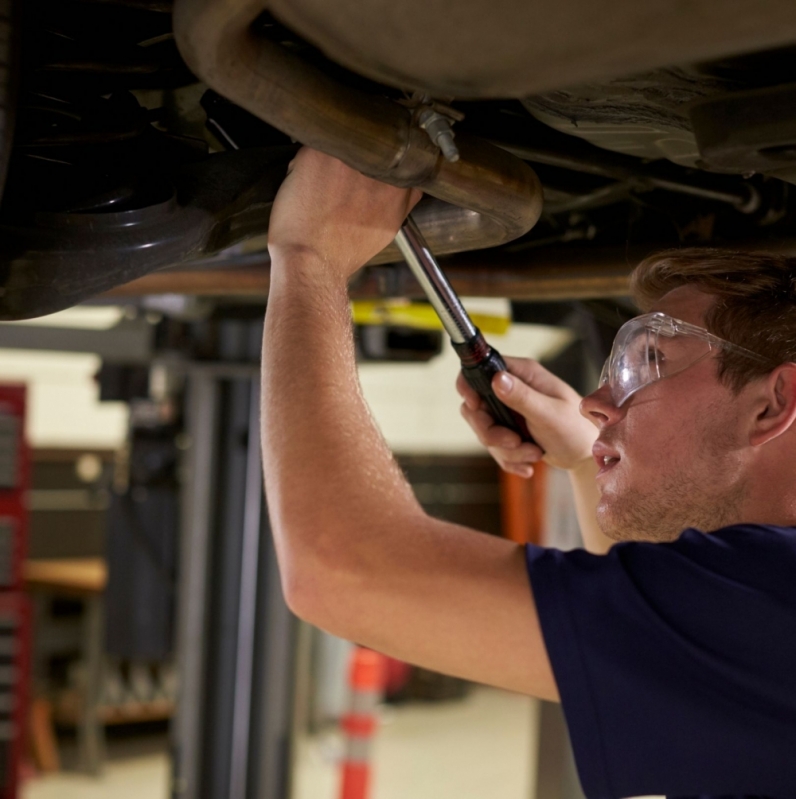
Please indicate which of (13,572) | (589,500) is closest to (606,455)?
(589,500)

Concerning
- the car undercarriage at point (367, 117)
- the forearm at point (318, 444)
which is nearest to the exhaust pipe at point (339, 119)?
the car undercarriage at point (367, 117)

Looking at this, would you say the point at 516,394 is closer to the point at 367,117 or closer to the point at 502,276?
the point at 502,276

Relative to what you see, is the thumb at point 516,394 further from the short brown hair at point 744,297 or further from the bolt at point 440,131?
the bolt at point 440,131

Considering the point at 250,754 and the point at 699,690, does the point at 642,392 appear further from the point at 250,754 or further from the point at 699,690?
the point at 250,754

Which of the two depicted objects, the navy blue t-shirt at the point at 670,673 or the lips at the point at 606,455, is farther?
the lips at the point at 606,455

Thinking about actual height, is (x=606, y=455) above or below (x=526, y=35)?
below

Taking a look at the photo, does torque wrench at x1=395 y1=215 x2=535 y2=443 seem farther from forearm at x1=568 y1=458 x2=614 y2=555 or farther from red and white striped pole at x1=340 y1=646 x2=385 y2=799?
red and white striped pole at x1=340 y1=646 x2=385 y2=799

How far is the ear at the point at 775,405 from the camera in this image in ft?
2.41

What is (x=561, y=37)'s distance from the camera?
1.34 feet

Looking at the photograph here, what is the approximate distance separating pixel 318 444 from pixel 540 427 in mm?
406

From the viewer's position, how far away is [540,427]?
0.98 metres

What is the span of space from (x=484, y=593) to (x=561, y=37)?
1.01 feet

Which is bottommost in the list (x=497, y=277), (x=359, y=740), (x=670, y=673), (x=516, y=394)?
(x=359, y=740)

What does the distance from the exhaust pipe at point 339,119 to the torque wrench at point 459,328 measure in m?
0.06
